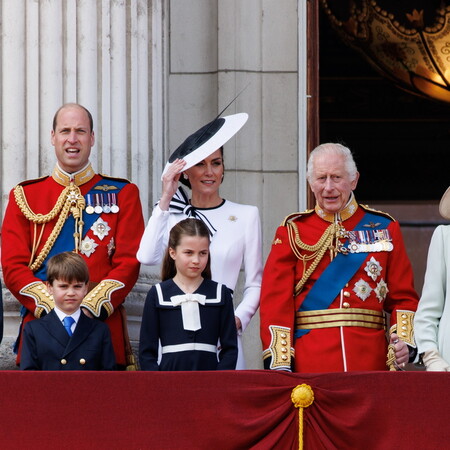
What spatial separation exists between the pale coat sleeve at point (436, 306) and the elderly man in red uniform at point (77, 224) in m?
1.25

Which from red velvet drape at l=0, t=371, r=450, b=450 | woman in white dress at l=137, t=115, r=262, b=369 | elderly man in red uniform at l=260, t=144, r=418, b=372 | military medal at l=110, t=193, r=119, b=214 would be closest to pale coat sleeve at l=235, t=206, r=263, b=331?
woman in white dress at l=137, t=115, r=262, b=369

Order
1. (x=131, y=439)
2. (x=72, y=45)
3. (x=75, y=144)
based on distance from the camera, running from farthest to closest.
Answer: (x=72, y=45), (x=75, y=144), (x=131, y=439)

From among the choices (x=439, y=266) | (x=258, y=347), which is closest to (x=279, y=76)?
(x=258, y=347)

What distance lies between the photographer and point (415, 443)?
5.70 m

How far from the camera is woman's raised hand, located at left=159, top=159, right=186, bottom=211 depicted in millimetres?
6609

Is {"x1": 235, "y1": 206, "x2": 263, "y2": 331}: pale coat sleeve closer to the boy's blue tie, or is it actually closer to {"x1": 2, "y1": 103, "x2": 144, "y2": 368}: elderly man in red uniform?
{"x1": 2, "y1": 103, "x2": 144, "y2": 368}: elderly man in red uniform

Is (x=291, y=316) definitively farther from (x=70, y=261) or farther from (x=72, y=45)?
(x=72, y=45)

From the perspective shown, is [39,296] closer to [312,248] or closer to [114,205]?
[114,205]

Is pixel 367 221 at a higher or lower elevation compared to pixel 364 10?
lower

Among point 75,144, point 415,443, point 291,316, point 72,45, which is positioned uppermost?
point 72,45

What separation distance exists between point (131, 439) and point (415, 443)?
1005mm

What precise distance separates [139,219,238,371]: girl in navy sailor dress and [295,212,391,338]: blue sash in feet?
1.11

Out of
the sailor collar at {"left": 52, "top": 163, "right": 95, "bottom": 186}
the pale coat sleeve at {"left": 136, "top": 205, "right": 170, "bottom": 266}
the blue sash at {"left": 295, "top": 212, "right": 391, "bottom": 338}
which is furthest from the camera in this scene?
the sailor collar at {"left": 52, "top": 163, "right": 95, "bottom": 186}

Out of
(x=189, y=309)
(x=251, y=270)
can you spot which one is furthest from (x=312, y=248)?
(x=189, y=309)
